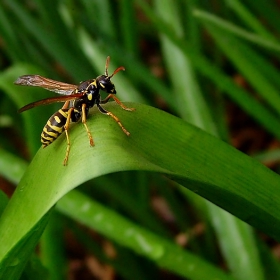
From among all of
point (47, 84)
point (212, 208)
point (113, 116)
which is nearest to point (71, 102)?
point (47, 84)

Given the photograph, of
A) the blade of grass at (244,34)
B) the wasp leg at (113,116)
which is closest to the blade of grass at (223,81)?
the blade of grass at (244,34)

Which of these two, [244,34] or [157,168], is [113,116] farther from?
[244,34]

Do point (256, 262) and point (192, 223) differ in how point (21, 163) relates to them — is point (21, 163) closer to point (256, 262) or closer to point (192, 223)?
point (256, 262)

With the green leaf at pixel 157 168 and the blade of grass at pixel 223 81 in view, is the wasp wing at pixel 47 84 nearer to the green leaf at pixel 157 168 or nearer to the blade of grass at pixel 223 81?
the green leaf at pixel 157 168

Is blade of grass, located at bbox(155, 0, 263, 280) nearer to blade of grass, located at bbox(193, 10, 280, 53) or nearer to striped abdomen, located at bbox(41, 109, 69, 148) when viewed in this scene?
blade of grass, located at bbox(193, 10, 280, 53)

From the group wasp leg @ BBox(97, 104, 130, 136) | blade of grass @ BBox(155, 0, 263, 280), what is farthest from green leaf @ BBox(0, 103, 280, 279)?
blade of grass @ BBox(155, 0, 263, 280)
